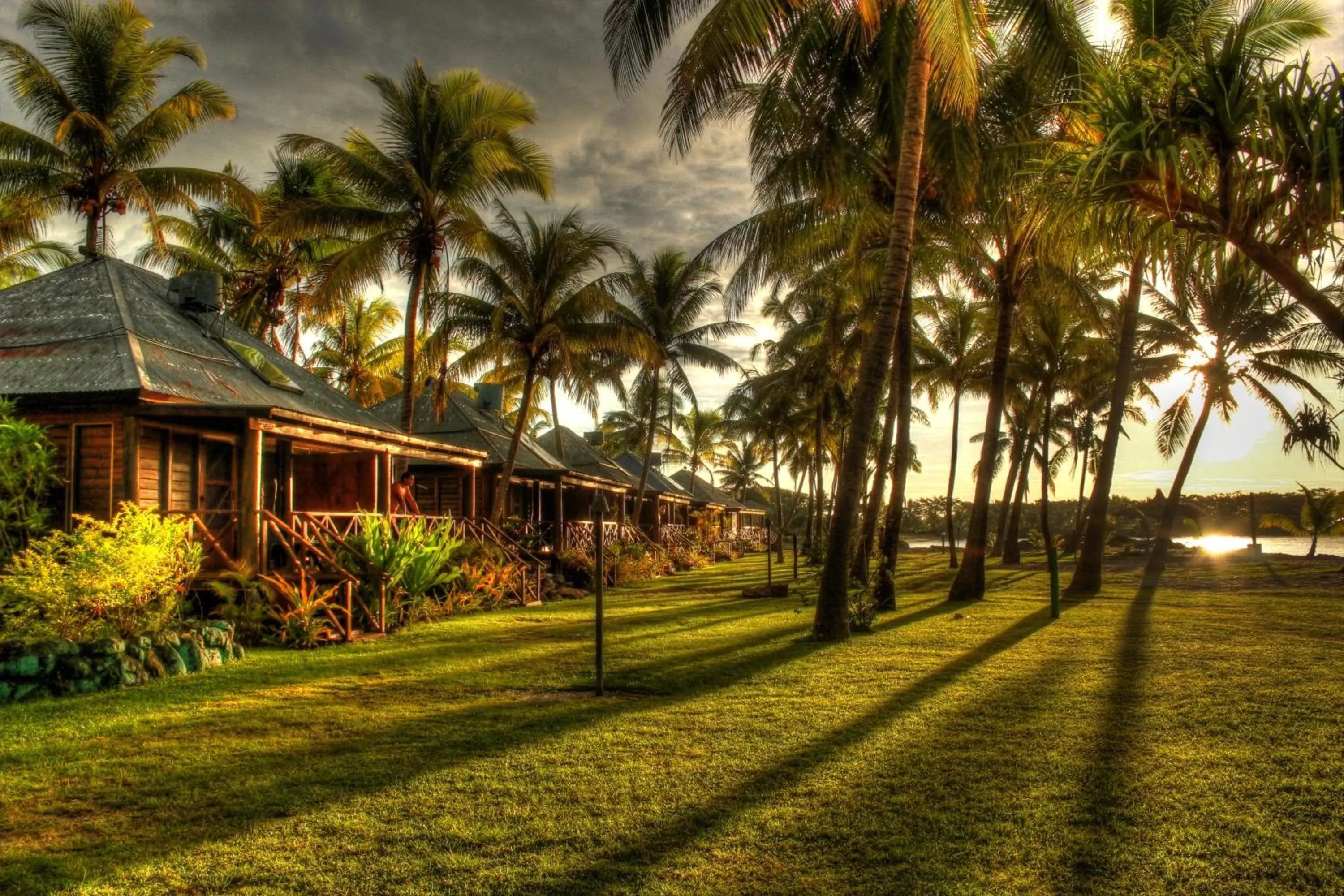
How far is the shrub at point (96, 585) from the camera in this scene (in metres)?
7.75

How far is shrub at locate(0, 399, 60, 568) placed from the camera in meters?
9.55

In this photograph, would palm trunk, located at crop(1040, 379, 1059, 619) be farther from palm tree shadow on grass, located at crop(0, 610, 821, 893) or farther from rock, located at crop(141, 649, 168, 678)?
rock, located at crop(141, 649, 168, 678)

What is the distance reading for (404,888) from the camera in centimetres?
329

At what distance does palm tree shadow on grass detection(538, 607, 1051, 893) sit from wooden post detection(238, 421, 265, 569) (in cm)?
780

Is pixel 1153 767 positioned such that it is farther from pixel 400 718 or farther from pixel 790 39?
pixel 790 39

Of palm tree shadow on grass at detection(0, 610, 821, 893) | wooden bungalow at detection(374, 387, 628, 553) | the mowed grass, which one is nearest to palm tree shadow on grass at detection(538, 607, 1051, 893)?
the mowed grass

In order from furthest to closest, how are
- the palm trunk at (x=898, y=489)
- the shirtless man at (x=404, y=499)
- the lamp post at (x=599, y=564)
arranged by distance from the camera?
the shirtless man at (x=404, y=499)
the palm trunk at (x=898, y=489)
the lamp post at (x=599, y=564)

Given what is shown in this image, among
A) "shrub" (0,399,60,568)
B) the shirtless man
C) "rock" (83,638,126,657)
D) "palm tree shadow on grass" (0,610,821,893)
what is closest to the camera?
"palm tree shadow on grass" (0,610,821,893)

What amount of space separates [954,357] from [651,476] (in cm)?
1569

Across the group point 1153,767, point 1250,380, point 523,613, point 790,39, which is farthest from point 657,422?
point 1153,767

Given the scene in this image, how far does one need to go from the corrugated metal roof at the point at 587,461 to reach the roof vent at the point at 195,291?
16879 mm

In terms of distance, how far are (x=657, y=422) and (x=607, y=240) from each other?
22715mm

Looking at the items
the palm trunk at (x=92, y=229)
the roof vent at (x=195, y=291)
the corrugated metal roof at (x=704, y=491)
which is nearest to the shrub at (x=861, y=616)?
the roof vent at (x=195, y=291)

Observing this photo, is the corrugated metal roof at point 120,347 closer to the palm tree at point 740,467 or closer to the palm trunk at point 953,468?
the palm trunk at point 953,468
